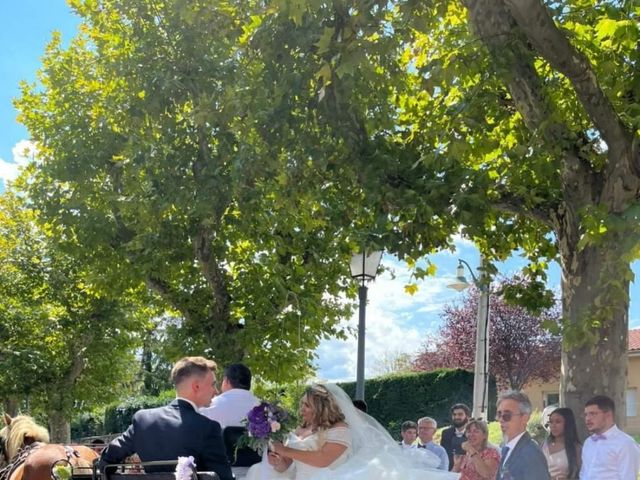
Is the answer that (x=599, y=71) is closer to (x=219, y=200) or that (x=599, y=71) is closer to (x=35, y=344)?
(x=219, y=200)

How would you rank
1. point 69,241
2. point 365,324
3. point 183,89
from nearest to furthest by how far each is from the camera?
point 365,324
point 183,89
point 69,241

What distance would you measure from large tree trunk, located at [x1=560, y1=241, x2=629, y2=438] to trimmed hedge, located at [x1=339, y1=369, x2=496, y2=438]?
21.9 meters

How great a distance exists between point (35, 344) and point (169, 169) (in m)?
15.9

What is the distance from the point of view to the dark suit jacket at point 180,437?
204 inches

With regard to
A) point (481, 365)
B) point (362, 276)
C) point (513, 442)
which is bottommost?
point (513, 442)

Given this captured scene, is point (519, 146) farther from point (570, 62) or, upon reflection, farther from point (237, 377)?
point (237, 377)

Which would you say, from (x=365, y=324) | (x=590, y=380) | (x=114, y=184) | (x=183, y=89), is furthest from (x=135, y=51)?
(x=590, y=380)

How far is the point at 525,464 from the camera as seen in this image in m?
6.00

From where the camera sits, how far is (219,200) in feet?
43.7

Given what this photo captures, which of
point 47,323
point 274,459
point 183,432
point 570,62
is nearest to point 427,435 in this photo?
point 274,459

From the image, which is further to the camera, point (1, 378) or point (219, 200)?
point (1, 378)

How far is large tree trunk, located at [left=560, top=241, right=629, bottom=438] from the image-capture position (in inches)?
297

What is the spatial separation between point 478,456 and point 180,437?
3361mm

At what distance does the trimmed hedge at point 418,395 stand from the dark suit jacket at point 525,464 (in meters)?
23.7
